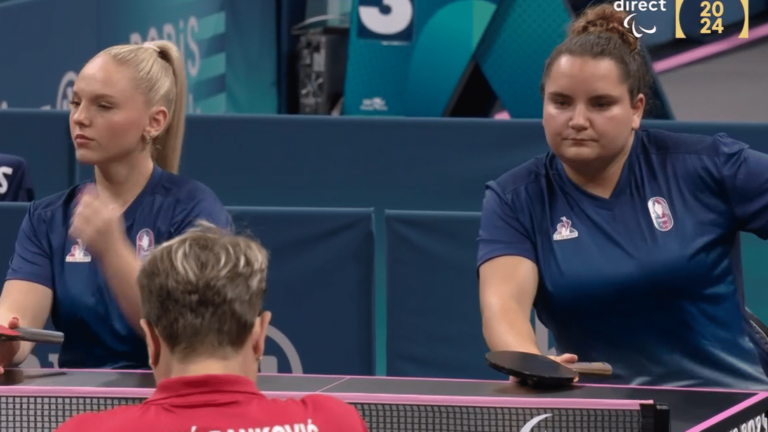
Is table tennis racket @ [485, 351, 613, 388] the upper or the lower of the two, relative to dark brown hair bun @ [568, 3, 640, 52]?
lower

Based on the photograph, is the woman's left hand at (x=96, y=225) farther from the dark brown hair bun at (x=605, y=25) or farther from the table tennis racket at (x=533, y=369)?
the dark brown hair bun at (x=605, y=25)

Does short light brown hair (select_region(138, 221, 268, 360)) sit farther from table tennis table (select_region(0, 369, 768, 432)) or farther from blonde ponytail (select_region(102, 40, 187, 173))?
blonde ponytail (select_region(102, 40, 187, 173))

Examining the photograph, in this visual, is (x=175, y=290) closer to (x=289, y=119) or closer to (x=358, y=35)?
(x=289, y=119)

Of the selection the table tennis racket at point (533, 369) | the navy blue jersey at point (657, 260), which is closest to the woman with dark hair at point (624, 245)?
the navy blue jersey at point (657, 260)

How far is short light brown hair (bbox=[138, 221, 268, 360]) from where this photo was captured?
5.88 feet

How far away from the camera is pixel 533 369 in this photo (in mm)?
2400

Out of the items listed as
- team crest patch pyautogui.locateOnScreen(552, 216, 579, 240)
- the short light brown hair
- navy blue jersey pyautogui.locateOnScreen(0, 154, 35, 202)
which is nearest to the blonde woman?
team crest patch pyautogui.locateOnScreen(552, 216, 579, 240)

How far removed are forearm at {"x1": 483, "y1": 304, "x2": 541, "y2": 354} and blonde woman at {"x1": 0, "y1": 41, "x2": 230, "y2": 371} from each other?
2.48 ft

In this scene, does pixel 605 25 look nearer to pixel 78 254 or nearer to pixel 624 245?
pixel 624 245

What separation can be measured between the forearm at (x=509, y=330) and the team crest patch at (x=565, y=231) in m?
0.21

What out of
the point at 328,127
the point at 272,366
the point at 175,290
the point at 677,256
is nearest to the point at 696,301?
the point at 677,256

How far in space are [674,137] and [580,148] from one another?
286 millimetres

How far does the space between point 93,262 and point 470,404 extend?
50.4 inches

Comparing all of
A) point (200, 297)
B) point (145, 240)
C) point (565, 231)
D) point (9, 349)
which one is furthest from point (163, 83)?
point (200, 297)
